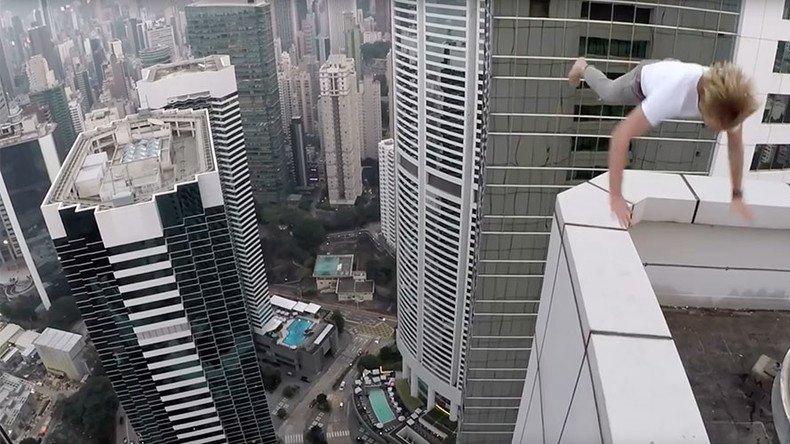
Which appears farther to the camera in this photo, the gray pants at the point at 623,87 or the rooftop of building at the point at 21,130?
the rooftop of building at the point at 21,130

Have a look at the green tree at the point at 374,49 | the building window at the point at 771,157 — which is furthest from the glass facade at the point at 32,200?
the building window at the point at 771,157

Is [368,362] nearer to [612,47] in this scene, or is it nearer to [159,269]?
[159,269]

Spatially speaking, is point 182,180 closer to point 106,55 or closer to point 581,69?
point 581,69

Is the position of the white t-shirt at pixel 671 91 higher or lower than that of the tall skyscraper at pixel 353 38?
higher

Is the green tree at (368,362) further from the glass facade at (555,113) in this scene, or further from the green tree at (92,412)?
the glass facade at (555,113)

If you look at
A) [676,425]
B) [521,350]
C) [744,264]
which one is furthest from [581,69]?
[521,350]

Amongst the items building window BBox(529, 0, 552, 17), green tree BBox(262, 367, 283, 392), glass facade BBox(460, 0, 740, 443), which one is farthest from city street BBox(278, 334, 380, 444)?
building window BBox(529, 0, 552, 17)
